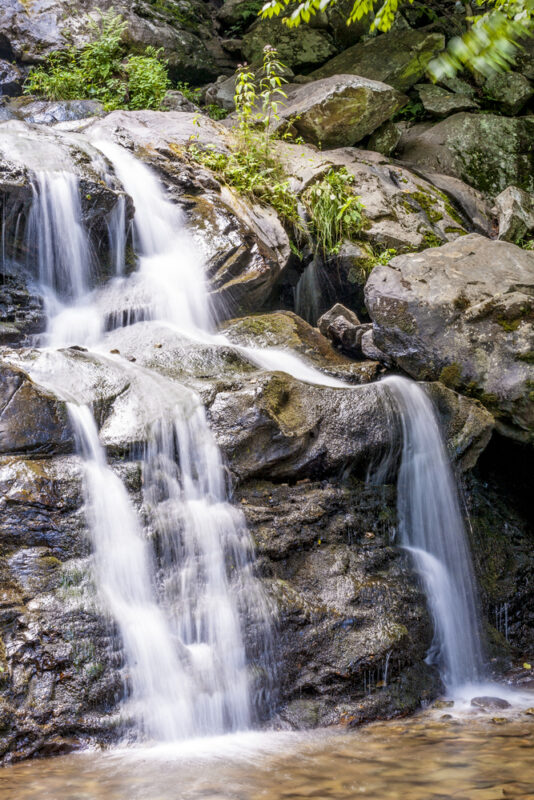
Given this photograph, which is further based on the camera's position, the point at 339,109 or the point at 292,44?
the point at 292,44

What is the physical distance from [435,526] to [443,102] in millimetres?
10135

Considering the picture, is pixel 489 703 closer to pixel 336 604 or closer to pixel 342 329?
pixel 336 604

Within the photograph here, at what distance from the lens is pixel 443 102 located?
12133 mm

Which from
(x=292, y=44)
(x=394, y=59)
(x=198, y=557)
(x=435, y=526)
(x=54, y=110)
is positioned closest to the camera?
(x=198, y=557)

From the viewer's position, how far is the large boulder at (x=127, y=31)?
11508 mm

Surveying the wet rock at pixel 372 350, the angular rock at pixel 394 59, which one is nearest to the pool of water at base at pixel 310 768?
the wet rock at pixel 372 350

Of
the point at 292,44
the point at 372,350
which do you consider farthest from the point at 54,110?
the point at 372,350

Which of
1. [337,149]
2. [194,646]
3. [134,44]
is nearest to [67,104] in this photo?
[134,44]

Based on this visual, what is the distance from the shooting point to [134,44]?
39.0 ft

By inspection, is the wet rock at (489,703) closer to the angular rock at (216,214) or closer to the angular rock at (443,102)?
the angular rock at (216,214)

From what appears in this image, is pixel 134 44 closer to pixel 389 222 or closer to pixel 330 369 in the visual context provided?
pixel 389 222

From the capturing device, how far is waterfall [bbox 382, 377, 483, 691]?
14.2ft

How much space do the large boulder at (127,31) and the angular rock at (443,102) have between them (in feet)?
14.5

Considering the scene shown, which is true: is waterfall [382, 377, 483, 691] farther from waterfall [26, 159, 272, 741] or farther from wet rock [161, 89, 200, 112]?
wet rock [161, 89, 200, 112]
